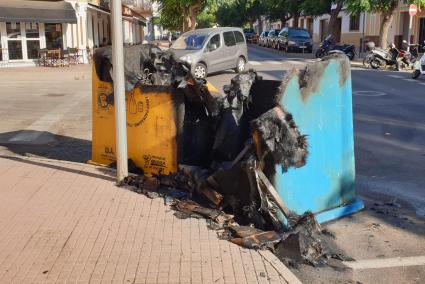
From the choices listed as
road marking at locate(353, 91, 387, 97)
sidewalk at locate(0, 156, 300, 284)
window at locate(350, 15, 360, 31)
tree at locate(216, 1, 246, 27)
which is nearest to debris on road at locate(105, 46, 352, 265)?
sidewalk at locate(0, 156, 300, 284)

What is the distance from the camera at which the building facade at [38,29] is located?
84.1 ft

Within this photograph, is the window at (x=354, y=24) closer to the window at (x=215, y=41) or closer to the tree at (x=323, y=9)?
the tree at (x=323, y=9)

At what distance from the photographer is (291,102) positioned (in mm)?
4727

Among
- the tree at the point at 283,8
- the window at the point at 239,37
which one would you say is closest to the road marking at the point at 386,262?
the window at the point at 239,37

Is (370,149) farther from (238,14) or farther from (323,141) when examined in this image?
(238,14)

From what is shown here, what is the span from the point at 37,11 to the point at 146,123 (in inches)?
880

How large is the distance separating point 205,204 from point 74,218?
4.28ft

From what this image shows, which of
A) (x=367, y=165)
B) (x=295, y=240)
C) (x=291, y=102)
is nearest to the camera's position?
(x=295, y=240)

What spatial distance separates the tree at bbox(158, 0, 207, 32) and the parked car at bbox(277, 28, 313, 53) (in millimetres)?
7901

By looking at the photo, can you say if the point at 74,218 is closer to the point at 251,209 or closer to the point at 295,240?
the point at 251,209

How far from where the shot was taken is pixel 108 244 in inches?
173

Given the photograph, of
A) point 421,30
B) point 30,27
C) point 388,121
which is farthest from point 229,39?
point 421,30

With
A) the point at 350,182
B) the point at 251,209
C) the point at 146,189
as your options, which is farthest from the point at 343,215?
the point at 146,189

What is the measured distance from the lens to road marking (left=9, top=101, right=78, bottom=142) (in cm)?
940
